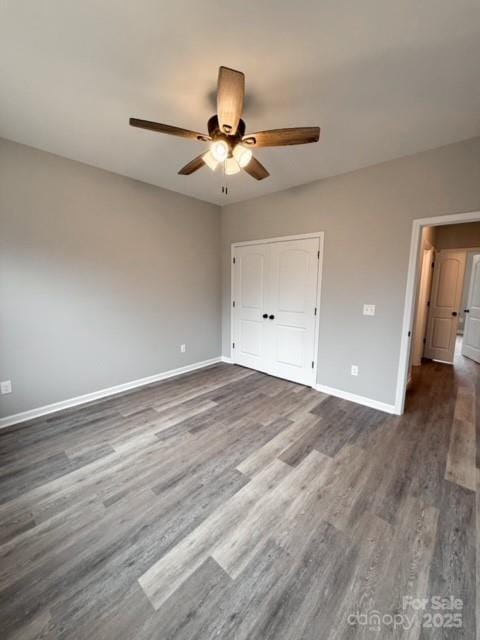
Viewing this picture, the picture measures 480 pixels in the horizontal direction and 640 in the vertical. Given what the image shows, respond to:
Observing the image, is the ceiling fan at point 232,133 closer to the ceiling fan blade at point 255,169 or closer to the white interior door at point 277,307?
the ceiling fan blade at point 255,169

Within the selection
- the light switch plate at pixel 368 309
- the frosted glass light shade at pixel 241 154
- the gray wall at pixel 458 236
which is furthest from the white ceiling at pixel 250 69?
the gray wall at pixel 458 236

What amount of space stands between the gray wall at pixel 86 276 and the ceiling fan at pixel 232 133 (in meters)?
1.62

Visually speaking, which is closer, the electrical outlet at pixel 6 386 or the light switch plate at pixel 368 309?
the electrical outlet at pixel 6 386

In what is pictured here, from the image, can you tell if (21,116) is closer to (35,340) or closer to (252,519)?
(35,340)

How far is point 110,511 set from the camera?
63.1 inches

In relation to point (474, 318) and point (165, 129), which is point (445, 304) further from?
point (165, 129)

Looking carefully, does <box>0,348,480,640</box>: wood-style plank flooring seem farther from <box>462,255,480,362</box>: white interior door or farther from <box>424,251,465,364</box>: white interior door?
<box>462,255,480,362</box>: white interior door

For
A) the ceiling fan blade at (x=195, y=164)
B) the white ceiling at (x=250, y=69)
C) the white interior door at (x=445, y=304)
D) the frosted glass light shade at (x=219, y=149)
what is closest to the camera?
the white ceiling at (x=250, y=69)

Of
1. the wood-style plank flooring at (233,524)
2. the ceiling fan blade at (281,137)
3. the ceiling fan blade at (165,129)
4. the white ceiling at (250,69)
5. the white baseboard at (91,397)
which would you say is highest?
the white ceiling at (250,69)

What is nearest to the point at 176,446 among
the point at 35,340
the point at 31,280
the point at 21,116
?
the point at 35,340

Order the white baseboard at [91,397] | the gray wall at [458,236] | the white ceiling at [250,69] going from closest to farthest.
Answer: the white ceiling at [250,69] → the white baseboard at [91,397] → the gray wall at [458,236]

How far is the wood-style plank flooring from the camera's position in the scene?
111cm

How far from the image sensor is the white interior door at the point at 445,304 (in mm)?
4586

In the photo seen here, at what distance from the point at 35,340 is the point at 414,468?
3.65m
